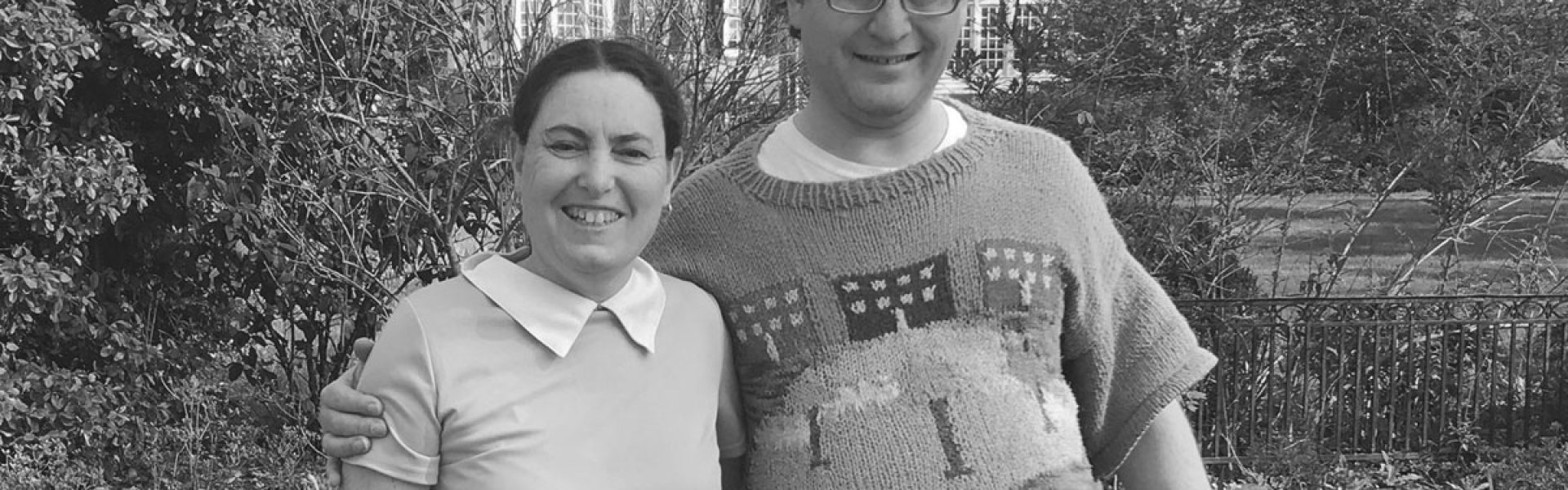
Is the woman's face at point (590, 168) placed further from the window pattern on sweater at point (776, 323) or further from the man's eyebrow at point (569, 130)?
the window pattern on sweater at point (776, 323)

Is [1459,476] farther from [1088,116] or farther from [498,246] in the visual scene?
[498,246]

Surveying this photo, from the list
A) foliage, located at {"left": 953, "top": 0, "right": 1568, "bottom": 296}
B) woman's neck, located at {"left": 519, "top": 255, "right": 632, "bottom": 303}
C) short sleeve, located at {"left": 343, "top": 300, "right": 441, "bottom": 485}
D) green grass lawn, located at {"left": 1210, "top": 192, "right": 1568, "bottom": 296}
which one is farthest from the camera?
green grass lawn, located at {"left": 1210, "top": 192, "right": 1568, "bottom": 296}

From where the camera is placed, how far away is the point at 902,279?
189cm

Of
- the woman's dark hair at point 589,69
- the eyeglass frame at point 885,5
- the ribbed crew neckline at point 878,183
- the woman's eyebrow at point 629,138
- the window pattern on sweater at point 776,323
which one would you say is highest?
the eyeglass frame at point 885,5

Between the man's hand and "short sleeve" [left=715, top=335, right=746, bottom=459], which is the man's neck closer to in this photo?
"short sleeve" [left=715, top=335, right=746, bottom=459]

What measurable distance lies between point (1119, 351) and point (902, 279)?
0.37 meters

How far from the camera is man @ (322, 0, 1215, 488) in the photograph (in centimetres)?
187

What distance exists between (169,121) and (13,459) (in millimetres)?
1264

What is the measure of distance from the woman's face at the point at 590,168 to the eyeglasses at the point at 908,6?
0.94 feet

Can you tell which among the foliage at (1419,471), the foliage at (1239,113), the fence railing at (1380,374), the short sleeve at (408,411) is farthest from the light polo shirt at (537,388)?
the fence railing at (1380,374)

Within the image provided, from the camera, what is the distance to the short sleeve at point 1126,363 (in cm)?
201

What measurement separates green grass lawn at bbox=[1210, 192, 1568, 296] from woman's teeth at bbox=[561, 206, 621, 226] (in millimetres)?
4838

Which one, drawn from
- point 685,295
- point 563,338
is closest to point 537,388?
point 563,338

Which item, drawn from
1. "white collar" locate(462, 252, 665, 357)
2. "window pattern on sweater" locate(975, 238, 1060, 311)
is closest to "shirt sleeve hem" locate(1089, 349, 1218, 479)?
"window pattern on sweater" locate(975, 238, 1060, 311)
